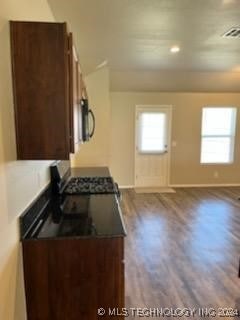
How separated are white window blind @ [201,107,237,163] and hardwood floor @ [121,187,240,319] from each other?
177 cm

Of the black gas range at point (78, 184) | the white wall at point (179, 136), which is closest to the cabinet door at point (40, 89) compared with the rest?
the black gas range at point (78, 184)

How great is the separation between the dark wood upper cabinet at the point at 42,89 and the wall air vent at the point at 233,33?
84.9 inches

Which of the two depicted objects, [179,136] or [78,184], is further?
[179,136]

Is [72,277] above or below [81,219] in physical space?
below

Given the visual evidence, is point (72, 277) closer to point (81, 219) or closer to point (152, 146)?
point (81, 219)

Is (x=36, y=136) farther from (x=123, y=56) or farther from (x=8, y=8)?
(x=123, y=56)

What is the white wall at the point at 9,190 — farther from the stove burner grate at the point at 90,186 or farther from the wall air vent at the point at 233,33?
the wall air vent at the point at 233,33

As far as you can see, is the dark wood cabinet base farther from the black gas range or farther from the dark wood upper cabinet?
the black gas range

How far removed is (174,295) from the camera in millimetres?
2463

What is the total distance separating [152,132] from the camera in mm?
6738

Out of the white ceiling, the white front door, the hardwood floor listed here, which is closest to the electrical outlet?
the white front door

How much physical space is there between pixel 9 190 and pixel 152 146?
560cm

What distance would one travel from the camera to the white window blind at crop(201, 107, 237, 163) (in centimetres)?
688

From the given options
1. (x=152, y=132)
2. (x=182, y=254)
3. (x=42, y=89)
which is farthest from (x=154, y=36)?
(x=152, y=132)
